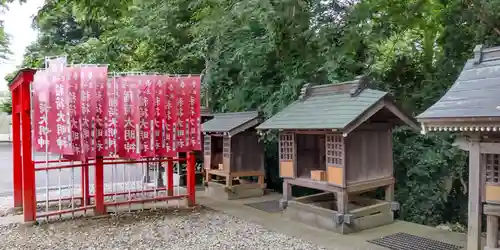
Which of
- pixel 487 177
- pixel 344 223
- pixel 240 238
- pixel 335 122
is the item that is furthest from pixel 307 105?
pixel 487 177

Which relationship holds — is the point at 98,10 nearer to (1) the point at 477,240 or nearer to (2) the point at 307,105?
(2) the point at 307,105

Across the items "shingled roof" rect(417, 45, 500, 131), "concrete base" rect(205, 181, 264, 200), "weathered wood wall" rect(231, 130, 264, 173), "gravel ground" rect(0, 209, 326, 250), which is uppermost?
"shingled roof" rect(417, 45, 500, 131)

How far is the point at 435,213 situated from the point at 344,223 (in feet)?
13.4

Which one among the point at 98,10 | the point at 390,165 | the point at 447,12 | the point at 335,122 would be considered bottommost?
the point at 390,165

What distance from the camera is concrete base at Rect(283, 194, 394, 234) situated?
23.3 feet

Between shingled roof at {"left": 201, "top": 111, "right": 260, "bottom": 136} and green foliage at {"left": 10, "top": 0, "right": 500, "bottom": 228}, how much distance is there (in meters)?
0.52

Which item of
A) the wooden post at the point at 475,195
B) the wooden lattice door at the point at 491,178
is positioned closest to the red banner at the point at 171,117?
the wooden post at the point at 475,195

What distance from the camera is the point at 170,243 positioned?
668 cm

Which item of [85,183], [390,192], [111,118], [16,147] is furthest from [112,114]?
[390,192]

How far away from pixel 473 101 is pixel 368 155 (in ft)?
8.86

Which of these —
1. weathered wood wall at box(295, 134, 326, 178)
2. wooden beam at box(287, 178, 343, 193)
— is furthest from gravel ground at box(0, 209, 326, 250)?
weathered wood wall at box(295, 134, 326, 178)

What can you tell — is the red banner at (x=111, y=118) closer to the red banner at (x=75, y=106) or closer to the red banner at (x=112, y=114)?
the red banner at (x=112, y=114)

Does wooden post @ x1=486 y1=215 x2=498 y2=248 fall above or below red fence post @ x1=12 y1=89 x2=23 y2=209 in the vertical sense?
below

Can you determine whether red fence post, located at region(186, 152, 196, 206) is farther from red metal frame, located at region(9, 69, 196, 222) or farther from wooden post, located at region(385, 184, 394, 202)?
wooden post, located at region(385, 184, 394, 202)
